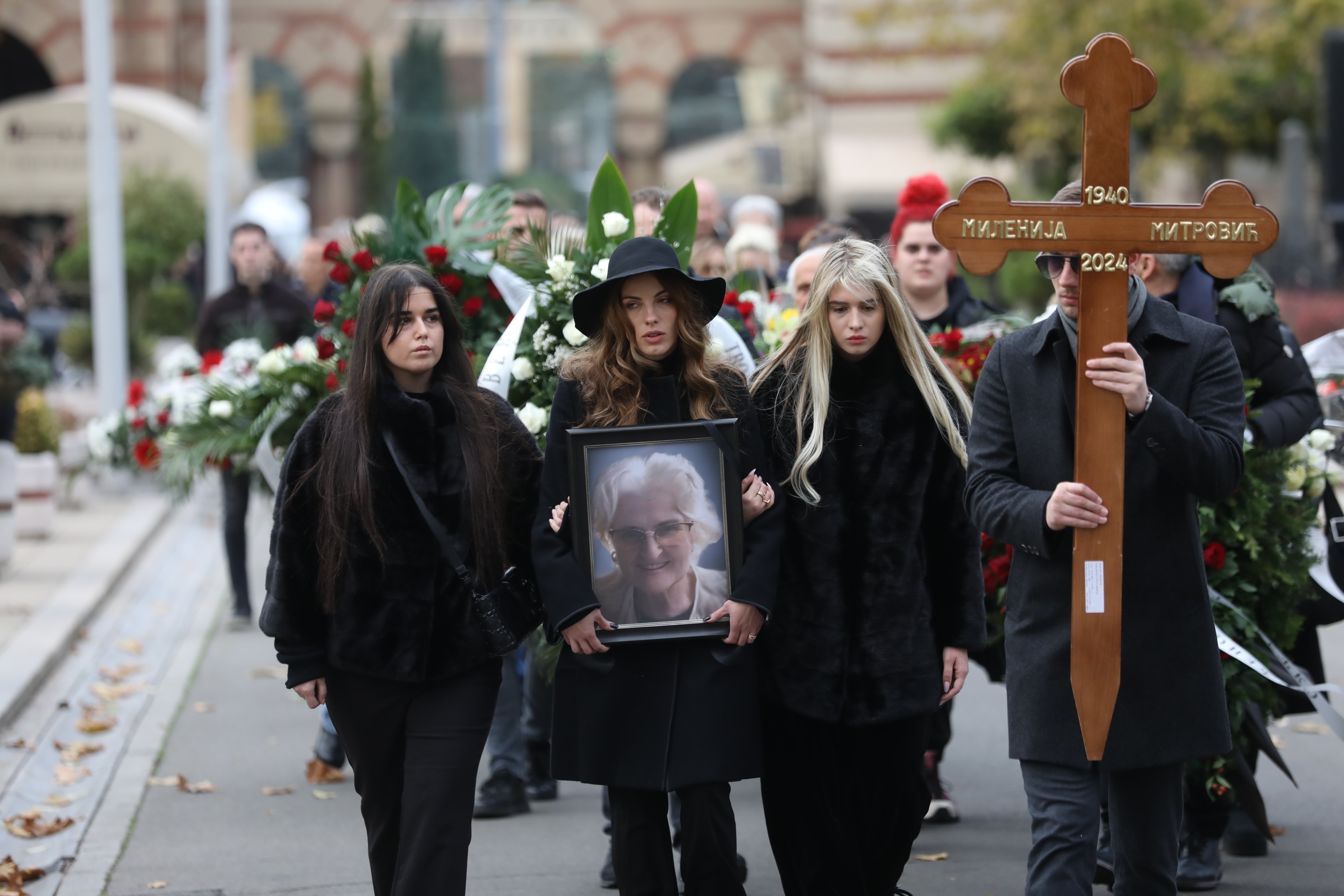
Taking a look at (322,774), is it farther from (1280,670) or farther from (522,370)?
(1280,670)

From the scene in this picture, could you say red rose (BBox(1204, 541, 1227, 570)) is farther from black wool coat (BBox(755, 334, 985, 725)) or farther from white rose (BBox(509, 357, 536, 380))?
white rose (BBox(509, 357, 536, 380))

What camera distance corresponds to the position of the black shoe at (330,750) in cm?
678

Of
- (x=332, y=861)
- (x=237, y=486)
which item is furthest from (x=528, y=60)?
(x=332, y=861)

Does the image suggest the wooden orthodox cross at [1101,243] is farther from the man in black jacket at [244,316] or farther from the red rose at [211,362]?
the man in black jacket at [244,316]

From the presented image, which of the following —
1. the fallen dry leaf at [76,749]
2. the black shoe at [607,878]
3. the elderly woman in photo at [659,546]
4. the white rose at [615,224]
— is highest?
the white rose at [615,224]

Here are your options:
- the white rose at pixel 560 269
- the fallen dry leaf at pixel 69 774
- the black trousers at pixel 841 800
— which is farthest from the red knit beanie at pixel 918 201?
the fallen dry leaf at pixel 69 774

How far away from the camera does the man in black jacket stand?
31.8ft

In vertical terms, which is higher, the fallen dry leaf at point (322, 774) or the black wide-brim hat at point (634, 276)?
the black wide-brim hat at point (634, 276)

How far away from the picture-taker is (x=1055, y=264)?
413 cm

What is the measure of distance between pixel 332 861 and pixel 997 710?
3.50 m

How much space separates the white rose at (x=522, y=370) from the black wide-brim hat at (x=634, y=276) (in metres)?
1.22

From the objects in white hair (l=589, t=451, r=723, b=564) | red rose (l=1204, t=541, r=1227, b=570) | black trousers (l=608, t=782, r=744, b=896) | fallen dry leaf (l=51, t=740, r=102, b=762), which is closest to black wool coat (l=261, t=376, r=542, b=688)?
white hair (l=589, t=451, r=723, b=564)

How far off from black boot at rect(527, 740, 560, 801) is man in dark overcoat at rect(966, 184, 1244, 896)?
113 inches

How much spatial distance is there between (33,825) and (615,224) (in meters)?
3.04
